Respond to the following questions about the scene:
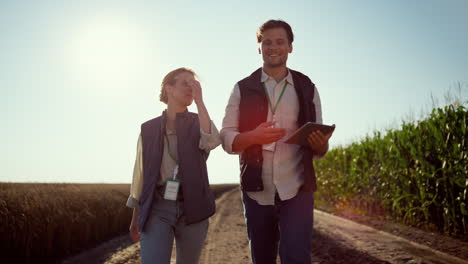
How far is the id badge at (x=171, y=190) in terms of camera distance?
2.72m

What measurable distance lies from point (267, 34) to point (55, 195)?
25.0ft

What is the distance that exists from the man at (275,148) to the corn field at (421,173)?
5559 mm

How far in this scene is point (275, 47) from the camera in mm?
2785

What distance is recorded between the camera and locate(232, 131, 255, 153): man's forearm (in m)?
2.54

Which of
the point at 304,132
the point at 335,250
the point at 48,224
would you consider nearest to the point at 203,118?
the point at 304,132

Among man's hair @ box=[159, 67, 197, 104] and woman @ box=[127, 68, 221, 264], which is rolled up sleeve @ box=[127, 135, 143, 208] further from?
man's hair @ box=[159, 67, 197, 104]

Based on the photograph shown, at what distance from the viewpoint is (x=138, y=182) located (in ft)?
9.93

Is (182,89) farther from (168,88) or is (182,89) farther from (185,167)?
(185,167)

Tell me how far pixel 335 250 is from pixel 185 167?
191 inches

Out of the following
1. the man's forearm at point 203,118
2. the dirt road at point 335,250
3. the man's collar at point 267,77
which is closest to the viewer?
the man's collar at point 267,77

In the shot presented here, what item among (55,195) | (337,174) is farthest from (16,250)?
(337,174)

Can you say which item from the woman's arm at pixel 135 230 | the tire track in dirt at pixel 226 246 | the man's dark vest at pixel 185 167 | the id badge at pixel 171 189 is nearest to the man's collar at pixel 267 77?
the man's dark vest at pixel 185 167

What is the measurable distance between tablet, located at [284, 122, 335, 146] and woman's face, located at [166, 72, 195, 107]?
0.96 m

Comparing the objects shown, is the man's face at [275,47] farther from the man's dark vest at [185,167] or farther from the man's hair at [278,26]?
the man's dark vest at [185,167]
